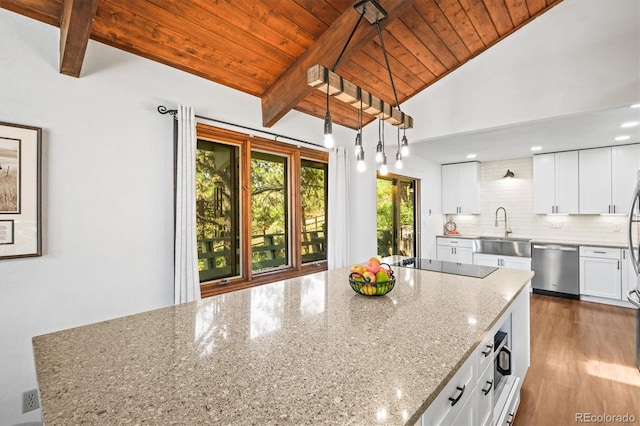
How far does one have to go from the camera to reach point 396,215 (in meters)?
5.18

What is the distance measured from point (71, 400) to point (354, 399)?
0.72 meters

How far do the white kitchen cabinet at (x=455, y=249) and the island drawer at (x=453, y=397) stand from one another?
475 cm

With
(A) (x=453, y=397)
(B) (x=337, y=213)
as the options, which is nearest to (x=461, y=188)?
(B) (x=337, y=213)

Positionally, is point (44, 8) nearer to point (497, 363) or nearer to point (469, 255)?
point (497, 363)

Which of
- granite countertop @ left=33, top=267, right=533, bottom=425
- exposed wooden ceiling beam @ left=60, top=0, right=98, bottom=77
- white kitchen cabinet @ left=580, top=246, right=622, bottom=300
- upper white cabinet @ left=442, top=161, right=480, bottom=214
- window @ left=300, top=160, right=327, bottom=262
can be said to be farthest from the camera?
upper white cabinet @ left=442, top=161, right=480, bottom=214

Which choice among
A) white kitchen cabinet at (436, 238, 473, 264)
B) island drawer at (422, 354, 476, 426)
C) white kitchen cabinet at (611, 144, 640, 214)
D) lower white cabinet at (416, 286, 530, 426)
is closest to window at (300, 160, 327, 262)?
lower white cabinet at (416, 286, 530, 426)

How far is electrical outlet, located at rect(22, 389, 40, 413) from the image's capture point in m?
1.73

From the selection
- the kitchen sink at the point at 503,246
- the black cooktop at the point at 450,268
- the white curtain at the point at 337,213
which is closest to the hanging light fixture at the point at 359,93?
the black cooktop at the point at 450,268

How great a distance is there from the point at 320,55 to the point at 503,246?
445cm

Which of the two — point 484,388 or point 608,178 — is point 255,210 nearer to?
point 484,388

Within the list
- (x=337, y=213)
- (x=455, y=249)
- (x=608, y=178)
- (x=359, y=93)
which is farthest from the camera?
(x=455, y=249)

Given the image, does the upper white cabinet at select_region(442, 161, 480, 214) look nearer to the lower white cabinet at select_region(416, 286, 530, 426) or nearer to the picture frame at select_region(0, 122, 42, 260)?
the lower white cabinet at select_region(416, 286, 530, 426)

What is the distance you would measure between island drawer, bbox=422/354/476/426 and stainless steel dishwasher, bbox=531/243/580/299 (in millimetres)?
4553

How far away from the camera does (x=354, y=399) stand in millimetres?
803
